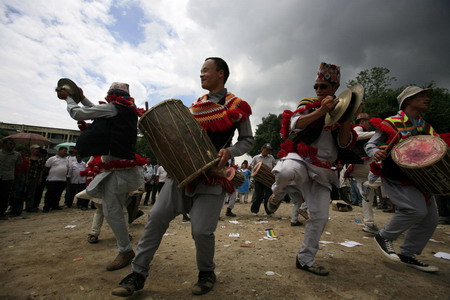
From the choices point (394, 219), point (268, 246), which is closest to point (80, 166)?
point (268, 246)

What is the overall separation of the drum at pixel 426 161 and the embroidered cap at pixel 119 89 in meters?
3.56

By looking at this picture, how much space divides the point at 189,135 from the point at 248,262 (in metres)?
1.98

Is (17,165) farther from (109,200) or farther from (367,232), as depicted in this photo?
(367,232)

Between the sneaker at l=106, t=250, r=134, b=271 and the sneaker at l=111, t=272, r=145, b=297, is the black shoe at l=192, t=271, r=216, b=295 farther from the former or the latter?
the sneaker at l=106, t=250, r=134, b=271

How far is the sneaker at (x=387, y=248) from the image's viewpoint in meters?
3.23

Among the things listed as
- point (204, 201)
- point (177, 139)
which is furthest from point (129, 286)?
point (177, 139)

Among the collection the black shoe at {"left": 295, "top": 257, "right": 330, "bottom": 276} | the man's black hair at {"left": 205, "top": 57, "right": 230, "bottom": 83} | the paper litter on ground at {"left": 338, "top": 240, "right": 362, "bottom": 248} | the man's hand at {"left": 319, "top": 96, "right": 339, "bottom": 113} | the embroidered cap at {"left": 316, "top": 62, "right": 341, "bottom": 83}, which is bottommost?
the black shoe at {"left": 295, "top": 257, "right": 330, "bottom": 276}

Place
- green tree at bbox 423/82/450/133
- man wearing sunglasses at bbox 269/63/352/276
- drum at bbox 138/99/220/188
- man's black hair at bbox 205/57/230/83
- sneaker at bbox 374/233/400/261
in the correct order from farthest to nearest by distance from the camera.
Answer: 1. green tree at bbox 423/82/450/133
2. sneaker at bbox 374/233/400/261
3. man wearing sunglasses at bbox 269/63/352/276
4. man's black hair at bbox 205/57/230/83
5. drum at bbox 138/99/220/188

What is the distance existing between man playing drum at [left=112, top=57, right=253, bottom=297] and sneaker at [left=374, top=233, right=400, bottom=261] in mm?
2418

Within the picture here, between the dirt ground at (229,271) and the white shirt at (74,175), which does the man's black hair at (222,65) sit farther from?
the white shirt at (74,175)

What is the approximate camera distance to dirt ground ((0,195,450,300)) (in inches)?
94.9

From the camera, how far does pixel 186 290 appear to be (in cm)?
242

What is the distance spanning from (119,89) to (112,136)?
27.4 inches

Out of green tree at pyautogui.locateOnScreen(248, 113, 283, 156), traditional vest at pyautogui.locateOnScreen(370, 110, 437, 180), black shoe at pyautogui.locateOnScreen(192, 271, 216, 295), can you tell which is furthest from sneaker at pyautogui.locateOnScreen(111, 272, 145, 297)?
green tree at pyautogui.locateOnScreen(248, 113, 283, 156)
